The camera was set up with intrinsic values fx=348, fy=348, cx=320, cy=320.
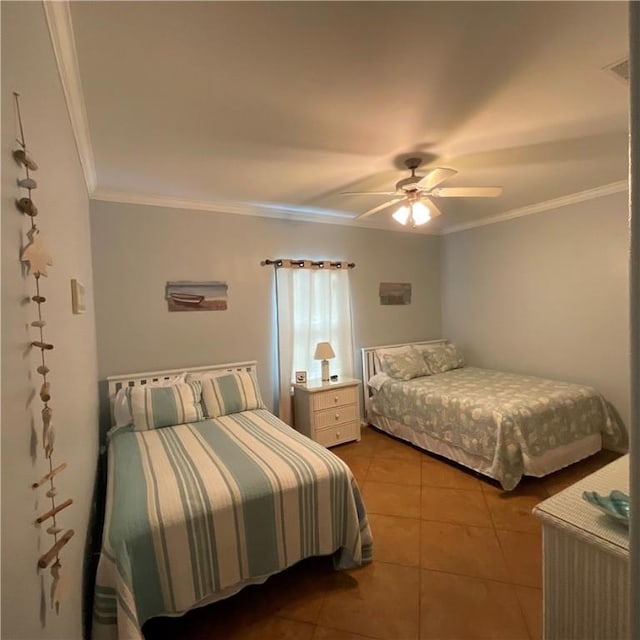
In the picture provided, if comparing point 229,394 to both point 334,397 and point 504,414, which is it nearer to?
point 334,397

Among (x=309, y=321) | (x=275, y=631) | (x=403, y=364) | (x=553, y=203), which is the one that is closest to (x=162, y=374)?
(x=309, y=321)

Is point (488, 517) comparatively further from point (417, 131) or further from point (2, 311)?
point (2, 311)

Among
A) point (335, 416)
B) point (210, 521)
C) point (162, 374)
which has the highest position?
point (162, 374)

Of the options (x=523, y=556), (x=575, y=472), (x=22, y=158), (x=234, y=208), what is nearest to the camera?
(x=22, y=158)

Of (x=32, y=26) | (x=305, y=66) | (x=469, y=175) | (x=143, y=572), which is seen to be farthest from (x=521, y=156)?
(x=143, y=572)

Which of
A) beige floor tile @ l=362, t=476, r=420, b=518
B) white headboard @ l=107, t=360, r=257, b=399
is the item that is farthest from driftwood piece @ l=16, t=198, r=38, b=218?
beige floor tile @ l=362, t=476, r=420, b=518

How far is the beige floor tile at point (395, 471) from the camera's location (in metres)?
2.86

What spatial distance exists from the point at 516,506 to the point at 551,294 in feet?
7.08

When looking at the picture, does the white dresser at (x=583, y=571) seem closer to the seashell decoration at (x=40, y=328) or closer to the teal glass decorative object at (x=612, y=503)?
the teal glass decorative object at (x=612, y=503)

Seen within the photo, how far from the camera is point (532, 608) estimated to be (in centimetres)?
163

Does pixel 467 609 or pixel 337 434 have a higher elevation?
pixel 337 434

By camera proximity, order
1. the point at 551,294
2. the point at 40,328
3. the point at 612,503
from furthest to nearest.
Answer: the point at 551,294
the point at 612,503
the point at 40,328

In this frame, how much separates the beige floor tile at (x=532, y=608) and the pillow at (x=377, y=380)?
2.17 m

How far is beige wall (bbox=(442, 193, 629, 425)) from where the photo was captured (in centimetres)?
311
